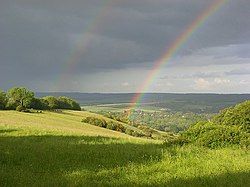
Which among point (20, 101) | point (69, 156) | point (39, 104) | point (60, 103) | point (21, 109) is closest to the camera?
point (69, 156)

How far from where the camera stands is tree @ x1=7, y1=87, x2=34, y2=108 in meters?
96.0

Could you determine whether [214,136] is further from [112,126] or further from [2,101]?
[2,101]

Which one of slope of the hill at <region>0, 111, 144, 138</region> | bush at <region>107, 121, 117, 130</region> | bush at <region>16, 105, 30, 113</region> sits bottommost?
bush at <region>107, 121, 117, 130</region>

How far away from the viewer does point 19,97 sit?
322ft

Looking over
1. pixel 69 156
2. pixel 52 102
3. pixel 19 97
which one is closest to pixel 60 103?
pixel 52 102

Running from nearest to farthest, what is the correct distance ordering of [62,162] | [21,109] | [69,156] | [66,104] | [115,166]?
1. [115,166]
2. [62,162]
3. [69,156]
4. [21,109]
5. [66,104]

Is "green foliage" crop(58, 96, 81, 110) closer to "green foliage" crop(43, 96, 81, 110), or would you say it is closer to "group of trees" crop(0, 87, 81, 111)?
"green foliage" crop(43, 96, 81, 110)

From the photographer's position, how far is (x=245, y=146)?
22.7 m

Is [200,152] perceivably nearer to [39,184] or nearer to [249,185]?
[249,185]

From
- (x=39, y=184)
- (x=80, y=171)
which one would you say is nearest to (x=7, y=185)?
(x=39, y=184)

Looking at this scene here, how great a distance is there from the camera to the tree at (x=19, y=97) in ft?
315

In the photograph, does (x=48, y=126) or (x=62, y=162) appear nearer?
(x=62, y=162)

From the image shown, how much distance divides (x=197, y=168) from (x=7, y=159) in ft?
25.3

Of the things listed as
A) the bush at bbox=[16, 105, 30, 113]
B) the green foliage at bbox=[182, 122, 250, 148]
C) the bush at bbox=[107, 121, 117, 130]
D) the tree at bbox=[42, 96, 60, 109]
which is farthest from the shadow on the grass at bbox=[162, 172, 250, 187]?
the tree at bbox=[42, 96, 60, 109]
